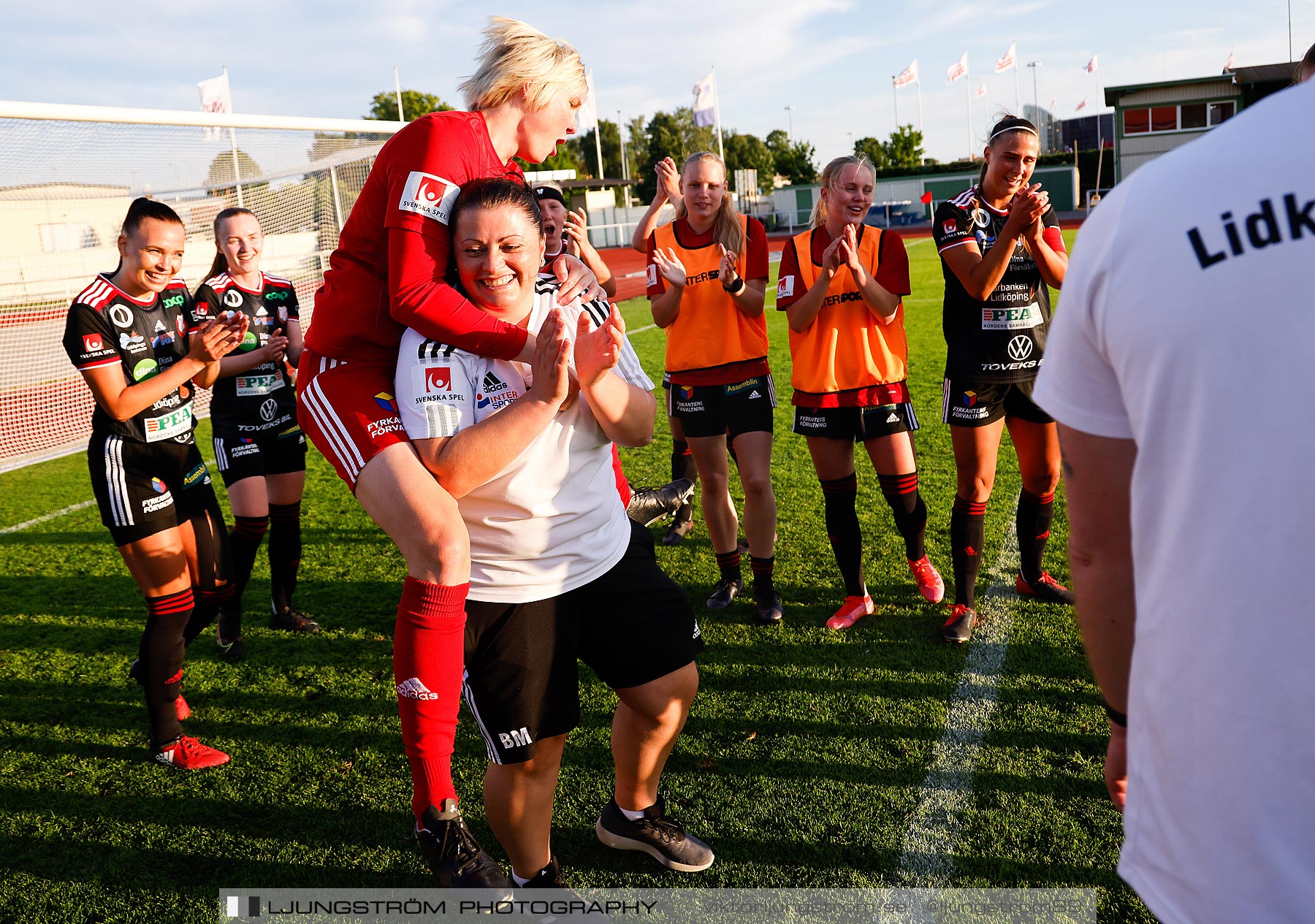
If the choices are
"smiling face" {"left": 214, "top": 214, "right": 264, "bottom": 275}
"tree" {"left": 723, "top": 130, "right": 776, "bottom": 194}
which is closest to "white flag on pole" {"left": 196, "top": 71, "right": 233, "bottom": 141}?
"smiling face" {"left": 214, "top": 214, "right": 264, "bottom": 275}

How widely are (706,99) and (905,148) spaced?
20180 mm

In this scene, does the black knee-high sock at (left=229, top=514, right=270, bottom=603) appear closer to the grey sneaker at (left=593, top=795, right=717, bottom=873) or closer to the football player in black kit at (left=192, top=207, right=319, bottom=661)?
the football player in black kit at (left=192, top=207, right=319, bottom=661)

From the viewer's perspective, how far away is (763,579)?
4.66m

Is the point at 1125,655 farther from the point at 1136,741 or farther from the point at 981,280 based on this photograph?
the point at 981,280

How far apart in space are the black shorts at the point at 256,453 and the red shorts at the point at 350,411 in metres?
2.19

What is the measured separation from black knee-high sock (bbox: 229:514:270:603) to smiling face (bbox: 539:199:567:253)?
2344 millimetres

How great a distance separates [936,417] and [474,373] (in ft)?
23.5

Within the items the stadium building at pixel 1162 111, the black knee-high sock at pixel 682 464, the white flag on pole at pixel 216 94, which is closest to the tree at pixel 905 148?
the stadium building at pixel 1162 111

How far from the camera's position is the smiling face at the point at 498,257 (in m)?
2.32

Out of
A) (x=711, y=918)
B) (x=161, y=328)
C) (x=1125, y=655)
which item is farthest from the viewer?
(x=161, y=328)

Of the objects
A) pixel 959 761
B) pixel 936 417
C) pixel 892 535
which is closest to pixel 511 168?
pixel 959 761

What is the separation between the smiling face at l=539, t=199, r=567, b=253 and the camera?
3.31 meters

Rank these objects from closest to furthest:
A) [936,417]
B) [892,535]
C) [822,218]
Result: 1. [822,218]
2. [892,535]
3. [936,417]

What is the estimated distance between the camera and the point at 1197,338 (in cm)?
98
